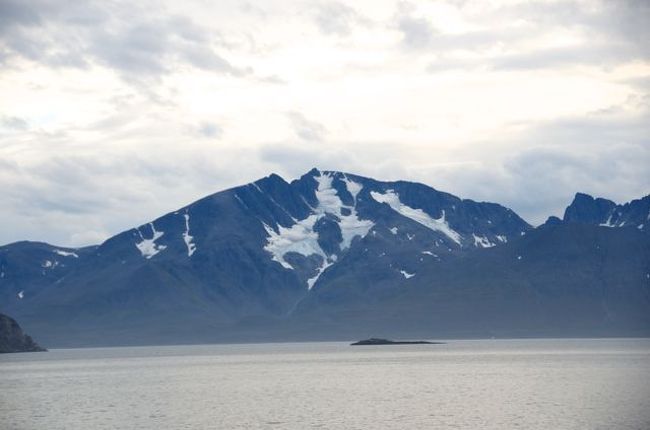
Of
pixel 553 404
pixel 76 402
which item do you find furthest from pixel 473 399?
pixel 76 402

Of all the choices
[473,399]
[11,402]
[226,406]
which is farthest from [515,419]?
[11,402]

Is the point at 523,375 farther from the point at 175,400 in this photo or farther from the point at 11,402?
the point at 11,402

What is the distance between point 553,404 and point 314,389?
44.7 meters

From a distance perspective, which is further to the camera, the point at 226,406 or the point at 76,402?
the point at 76,402

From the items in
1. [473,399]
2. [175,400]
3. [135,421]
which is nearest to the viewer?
[135,421]

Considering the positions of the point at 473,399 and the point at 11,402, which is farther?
the point at 11,402

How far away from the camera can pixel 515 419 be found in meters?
103

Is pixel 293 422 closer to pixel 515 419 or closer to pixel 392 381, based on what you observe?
pixel 515 419

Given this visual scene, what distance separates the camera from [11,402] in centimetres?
14188

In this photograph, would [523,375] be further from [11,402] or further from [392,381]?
[11,402]

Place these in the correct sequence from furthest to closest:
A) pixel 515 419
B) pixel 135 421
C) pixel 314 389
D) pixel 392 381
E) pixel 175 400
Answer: pixel 392 381 → pixel 314 389 → pixel 175 400 → pixel 135 421 → pixel 515 419

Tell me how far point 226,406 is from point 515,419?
38820 millimetres

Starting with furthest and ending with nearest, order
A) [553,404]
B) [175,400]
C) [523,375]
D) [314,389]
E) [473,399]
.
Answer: [523,375]
[314,389]
[175,400]
[473,399]
[553,404]

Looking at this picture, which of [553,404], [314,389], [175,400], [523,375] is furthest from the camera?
[523,375]
